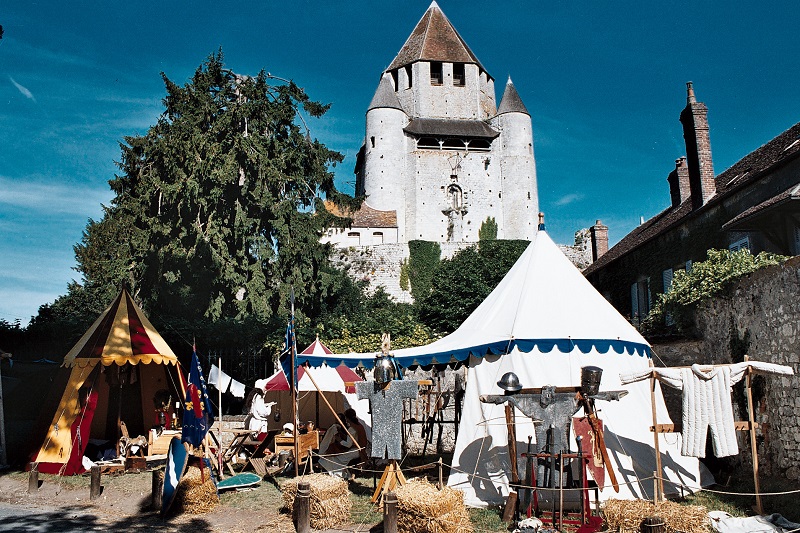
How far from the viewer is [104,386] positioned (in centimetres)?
1320

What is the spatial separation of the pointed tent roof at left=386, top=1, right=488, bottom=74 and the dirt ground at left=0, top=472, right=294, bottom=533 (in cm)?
4147

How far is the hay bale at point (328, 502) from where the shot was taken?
7007mm

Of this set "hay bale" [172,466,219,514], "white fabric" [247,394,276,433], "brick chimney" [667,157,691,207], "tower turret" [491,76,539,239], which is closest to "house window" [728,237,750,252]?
"brick chimney" [667,157,691,207]

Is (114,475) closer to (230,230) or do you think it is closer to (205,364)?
(205,364)

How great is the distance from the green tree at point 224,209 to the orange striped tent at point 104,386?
5.52m

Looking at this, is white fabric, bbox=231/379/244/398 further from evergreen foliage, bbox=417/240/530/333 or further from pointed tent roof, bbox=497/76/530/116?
pointed tent roof, bbox=497/76/530/116

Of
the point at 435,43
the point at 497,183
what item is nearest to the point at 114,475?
the point at 497,183

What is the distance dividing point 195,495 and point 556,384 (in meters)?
5.00

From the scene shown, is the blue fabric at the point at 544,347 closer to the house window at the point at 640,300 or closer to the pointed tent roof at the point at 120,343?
the pointed tent roof at the point at 120,343

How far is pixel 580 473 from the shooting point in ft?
22.2

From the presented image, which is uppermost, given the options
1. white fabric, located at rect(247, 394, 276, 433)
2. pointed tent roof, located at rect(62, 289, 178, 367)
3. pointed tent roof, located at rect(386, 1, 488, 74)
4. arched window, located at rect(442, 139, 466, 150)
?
pointed tent roof, located at rect(386, 1, 488, 74)

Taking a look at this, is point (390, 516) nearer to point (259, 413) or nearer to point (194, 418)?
point (194, 418)

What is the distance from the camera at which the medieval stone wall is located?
8594mm

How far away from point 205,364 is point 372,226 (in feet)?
80.0
